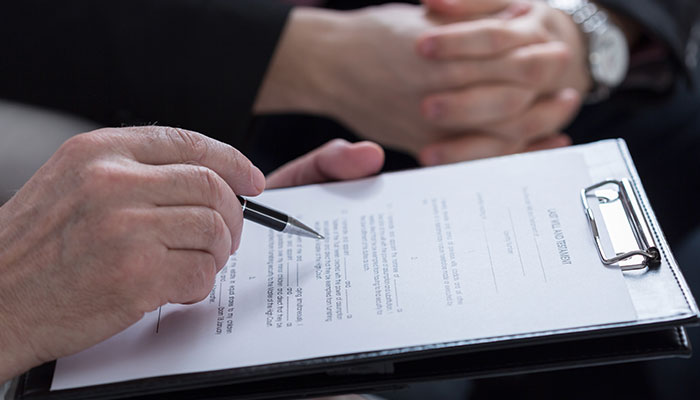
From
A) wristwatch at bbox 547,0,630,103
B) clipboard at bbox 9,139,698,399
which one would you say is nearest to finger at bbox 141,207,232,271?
clipboard at bbox 9,139,698,399

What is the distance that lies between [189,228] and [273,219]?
4.0 inches

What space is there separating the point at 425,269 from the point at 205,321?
198mm

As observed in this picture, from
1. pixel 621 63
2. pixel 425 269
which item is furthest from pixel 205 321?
pixel 621 63

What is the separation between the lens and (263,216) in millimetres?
575

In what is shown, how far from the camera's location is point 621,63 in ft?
3.62

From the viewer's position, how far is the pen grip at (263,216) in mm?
565

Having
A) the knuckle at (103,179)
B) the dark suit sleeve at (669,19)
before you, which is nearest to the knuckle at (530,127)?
the dark suit sleeve at (669,19)

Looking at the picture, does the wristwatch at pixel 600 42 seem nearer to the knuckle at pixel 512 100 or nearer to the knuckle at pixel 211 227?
the knuckle at pixel 512 100

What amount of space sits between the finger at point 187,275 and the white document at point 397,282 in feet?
0.12

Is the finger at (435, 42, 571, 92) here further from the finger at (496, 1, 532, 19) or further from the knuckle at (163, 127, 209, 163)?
the knuckle at (163, 127, 209, 163)

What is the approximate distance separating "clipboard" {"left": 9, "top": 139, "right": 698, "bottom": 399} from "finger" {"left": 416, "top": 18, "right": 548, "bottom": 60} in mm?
431

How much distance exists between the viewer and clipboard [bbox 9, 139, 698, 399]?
49 centimetres

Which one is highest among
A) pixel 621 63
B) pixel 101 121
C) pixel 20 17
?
pixel 621 63

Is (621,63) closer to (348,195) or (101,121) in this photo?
(348,195)
